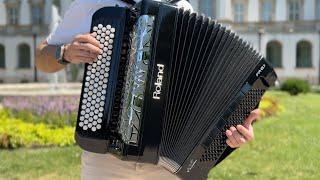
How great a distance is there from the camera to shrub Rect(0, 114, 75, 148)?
9484mm

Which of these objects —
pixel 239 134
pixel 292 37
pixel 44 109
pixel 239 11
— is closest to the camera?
pixel 239 134

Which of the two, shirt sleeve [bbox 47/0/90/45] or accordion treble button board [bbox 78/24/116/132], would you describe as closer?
accordion treble button board [bbox 78/24/116/132]

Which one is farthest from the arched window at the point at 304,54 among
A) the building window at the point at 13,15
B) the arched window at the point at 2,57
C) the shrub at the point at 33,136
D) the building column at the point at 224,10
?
the shrub at the point at 33,136

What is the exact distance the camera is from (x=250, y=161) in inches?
314

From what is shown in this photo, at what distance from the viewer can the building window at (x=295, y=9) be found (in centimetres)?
4581

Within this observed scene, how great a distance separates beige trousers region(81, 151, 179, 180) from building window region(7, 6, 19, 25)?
5009 centimetres

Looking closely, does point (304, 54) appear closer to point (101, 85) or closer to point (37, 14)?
point (37, 14)

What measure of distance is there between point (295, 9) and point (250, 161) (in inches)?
1573

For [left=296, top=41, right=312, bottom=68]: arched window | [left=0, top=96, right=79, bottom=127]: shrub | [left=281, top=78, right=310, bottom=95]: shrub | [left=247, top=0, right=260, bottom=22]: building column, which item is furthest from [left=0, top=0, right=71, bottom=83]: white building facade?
[left=0, top=96, right=79, bottom=127]: shrub

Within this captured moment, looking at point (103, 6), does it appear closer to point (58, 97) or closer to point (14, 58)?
point (58, 97)

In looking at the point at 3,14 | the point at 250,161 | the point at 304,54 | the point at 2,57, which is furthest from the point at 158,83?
the point at 3,14

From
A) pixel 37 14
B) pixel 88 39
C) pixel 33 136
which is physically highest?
pixel 88 39

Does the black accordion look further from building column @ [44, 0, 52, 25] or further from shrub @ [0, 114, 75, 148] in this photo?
building column @ [44, 0, 52, 25]

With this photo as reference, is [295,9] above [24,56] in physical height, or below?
above
